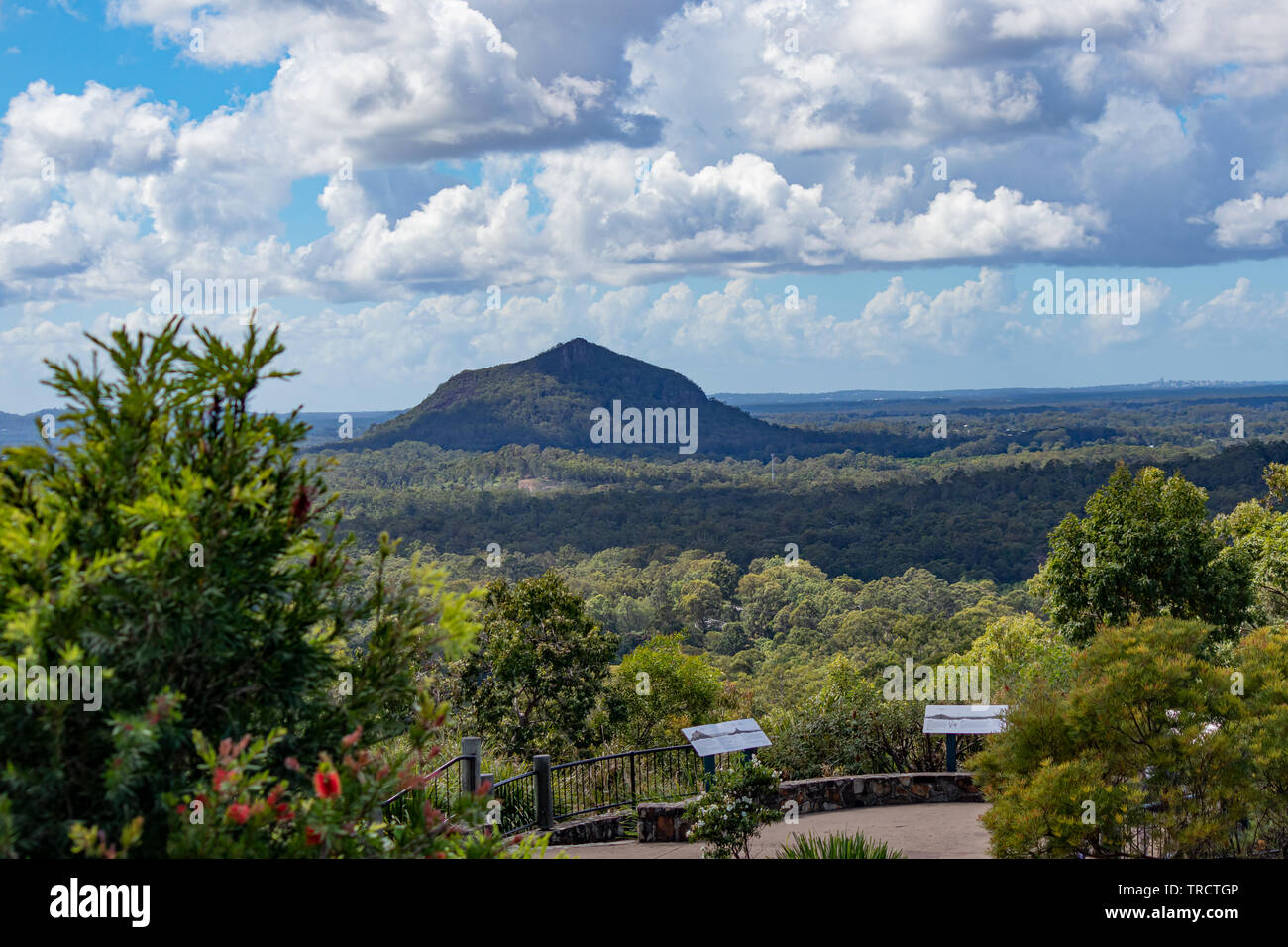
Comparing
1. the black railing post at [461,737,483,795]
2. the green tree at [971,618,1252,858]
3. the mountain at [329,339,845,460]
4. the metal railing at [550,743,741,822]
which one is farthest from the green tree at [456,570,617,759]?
the mountain at [329,339,845,460]

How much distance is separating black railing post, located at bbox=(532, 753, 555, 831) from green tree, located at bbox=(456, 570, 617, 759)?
7.95 metres

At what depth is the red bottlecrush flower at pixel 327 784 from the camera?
272 centimetres

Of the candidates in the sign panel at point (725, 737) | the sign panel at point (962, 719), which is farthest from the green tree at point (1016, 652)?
the sign panel at point (725, 737)

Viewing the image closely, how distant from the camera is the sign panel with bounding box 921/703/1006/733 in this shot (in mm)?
11172

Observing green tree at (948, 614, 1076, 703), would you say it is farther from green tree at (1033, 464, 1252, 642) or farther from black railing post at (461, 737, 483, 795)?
black railing post at (461, 737, 483, 795)

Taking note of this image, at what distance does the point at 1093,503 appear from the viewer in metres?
15.2

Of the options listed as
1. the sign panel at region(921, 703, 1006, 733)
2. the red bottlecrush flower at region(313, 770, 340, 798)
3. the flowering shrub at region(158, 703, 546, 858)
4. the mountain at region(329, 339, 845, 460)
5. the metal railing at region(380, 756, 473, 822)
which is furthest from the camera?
the mountain at region(329, 339, 845, 460)

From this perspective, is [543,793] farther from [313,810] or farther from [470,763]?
[313,810]

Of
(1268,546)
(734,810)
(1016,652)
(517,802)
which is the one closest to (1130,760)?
(734,810)

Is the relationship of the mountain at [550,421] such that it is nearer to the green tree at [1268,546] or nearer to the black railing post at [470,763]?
the green tree at [1268,546]

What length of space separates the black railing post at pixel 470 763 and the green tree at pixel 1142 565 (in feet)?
31.9
